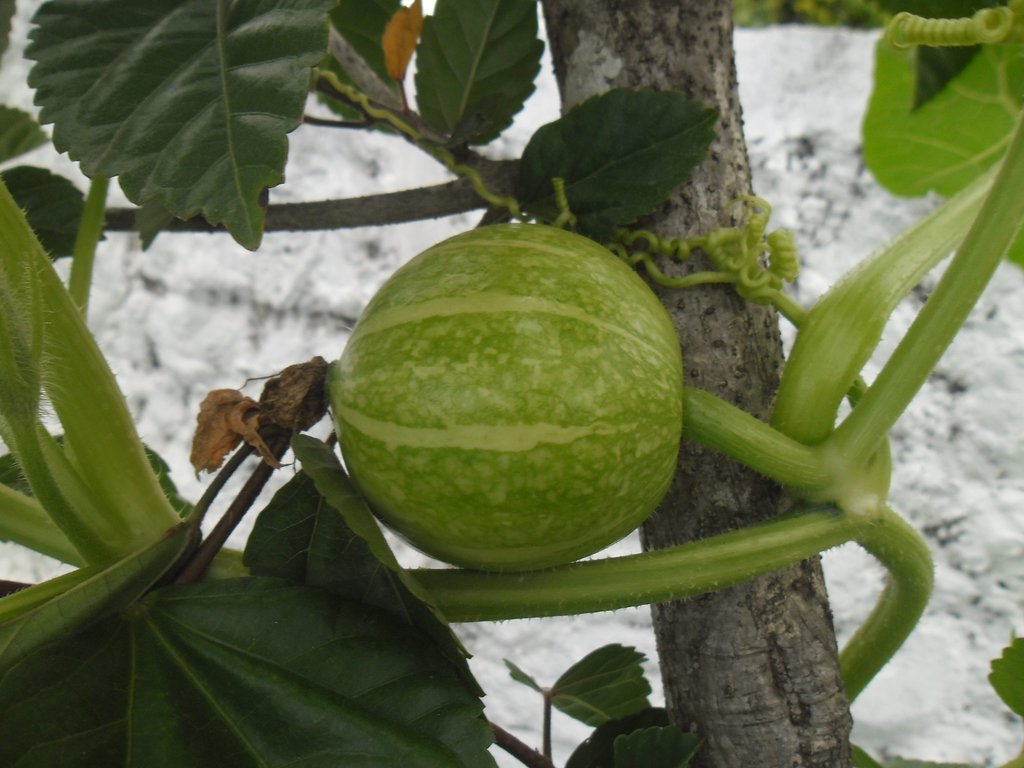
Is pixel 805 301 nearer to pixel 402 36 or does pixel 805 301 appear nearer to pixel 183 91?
pixel 402 36

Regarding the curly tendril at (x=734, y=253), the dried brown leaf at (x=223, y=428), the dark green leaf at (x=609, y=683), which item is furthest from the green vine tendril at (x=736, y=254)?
the dark green leaf at (x=609, y=683)

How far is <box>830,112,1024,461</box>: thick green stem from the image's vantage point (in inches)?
18.0

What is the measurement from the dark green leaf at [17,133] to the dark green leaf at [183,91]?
399 millimetres

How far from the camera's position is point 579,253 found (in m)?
0.48

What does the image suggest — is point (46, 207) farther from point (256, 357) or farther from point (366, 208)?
point (256, 357)

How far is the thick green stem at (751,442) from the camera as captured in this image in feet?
1.59

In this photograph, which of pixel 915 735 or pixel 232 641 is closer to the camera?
pixel 232 641

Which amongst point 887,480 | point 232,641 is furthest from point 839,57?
point 232,641

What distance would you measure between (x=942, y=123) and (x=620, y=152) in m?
0.37

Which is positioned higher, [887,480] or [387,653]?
[887,480]

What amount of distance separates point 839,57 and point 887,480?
122 centimetres

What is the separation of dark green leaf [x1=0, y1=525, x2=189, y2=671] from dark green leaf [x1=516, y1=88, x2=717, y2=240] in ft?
1.00

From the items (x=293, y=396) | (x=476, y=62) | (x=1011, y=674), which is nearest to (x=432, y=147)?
(x=476, y=62)

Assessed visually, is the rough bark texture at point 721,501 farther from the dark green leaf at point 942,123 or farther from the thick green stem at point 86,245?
the thick green stem at point 86,245
